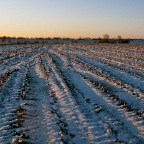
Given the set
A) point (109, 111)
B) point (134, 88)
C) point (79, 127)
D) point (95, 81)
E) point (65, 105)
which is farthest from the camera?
point (95, 81)

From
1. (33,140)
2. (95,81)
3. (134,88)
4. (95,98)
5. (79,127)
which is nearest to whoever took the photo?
(33,140)

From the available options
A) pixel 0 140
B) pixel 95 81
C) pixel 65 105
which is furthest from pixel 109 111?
pixel 95 81

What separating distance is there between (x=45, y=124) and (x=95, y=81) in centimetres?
687

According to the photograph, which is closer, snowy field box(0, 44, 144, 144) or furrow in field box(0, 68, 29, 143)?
snowy field box(0, 44, 144, 144)

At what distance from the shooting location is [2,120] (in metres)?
8.77

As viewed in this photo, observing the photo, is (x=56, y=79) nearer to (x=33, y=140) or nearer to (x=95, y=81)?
(x=95, y=81)

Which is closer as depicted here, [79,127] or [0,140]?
[0,140]

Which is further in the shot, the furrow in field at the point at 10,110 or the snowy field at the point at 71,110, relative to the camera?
the furrow in field at the point at 10,110

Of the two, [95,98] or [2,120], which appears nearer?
[2,120]

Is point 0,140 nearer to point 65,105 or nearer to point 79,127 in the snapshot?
point 79,127

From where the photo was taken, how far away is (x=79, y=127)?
802cm

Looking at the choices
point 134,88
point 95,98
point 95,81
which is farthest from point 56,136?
point 95,81

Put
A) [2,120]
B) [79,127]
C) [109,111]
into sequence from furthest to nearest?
[109,111], [2,120], [79,127]

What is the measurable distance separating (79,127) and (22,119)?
1.68 m
